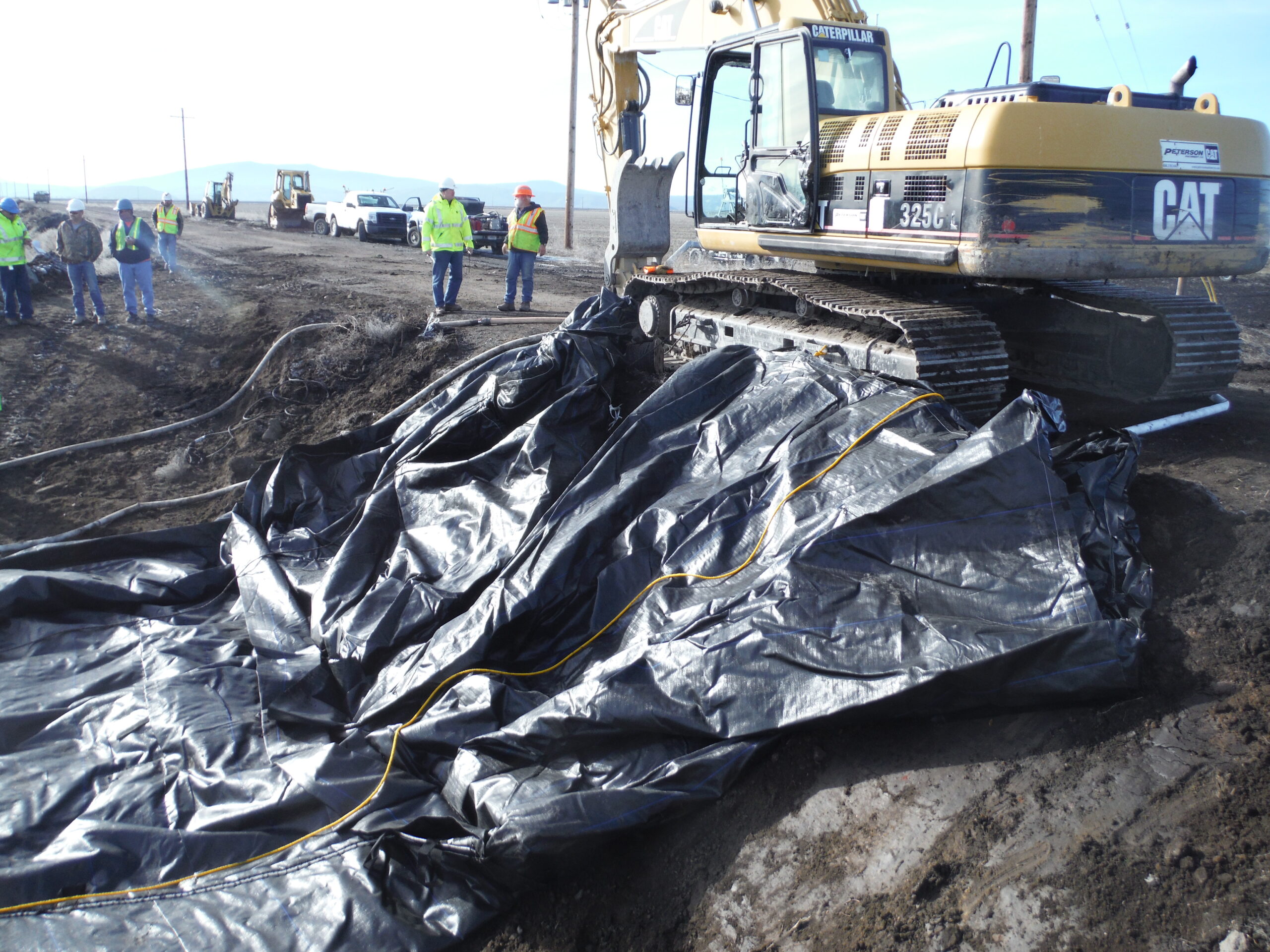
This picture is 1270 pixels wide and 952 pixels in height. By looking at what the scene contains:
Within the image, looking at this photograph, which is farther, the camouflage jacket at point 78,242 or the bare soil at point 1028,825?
the camouflage jacket at point 78,242

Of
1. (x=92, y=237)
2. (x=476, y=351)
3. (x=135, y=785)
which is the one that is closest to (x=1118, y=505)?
(x=135, y=785)

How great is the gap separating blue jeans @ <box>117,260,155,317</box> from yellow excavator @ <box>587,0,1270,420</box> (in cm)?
848

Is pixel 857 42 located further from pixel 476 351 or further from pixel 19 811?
pixel 19 811

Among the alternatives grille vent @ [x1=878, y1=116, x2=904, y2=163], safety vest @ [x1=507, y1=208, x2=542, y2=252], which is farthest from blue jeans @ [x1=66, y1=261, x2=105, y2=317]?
grille vent @ [x1=878, y1=116, x2=904, y2=163]

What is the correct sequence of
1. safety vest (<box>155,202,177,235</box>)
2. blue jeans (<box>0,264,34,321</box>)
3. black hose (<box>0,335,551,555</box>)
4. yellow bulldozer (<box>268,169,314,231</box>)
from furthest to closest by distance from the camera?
yellow bulldozer (<box>268,169,314,231</box>), safety vest (<box>155,202,177,235</box>), blue jeans (<box>0,264,34,321</box>), black hose (<box>0,335,551,555</box>)

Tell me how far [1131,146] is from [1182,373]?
1580 mm

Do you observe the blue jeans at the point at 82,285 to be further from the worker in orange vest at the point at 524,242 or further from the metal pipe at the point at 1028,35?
the metal pipe at the point at 1028,35

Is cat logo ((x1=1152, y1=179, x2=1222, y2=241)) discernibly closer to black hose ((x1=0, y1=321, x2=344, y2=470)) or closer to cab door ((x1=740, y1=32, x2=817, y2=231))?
cab door ((x1=740, y1=32, x2=817, y2=231))

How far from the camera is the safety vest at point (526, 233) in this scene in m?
11.3

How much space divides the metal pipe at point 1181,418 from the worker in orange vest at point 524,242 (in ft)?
25.9

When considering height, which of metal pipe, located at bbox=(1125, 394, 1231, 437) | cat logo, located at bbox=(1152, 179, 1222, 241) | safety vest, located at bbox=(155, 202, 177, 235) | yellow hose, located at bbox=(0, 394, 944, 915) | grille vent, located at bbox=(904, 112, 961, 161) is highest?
safety vest, located at bbox=(155, 202, 177, 235)

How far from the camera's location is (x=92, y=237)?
39.7 feet

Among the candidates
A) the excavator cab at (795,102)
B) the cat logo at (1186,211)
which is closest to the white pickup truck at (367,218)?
the excavator cab at (795,102)

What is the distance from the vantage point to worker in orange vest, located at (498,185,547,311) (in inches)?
447
